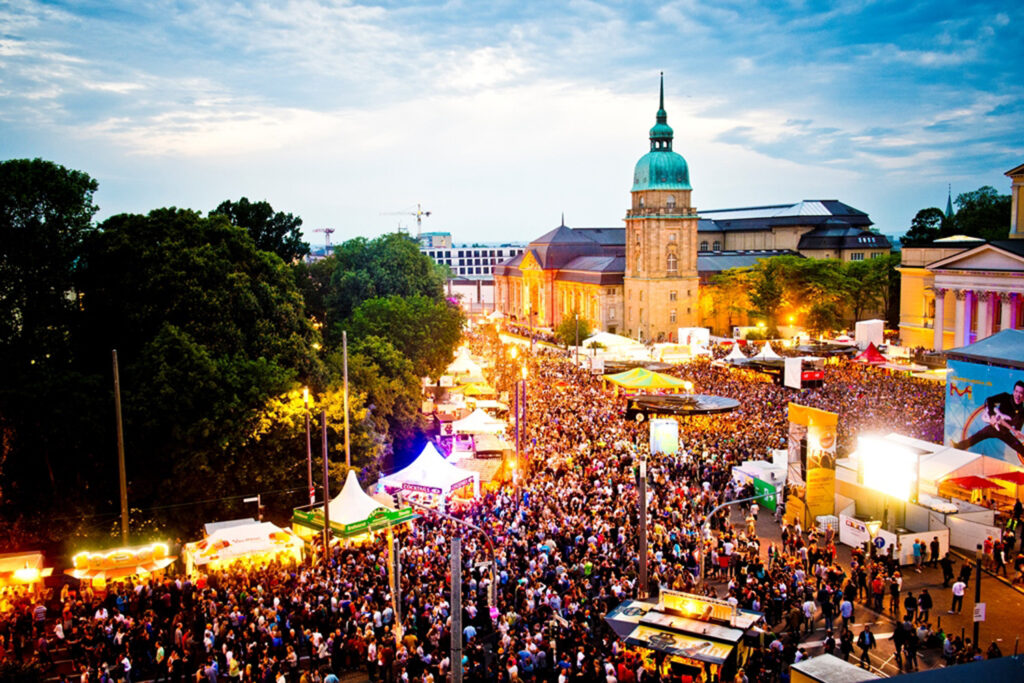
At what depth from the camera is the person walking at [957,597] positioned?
19.3m

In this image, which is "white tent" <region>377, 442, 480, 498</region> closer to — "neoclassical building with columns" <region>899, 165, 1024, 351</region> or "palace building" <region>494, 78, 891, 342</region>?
"neoclassical building with columns" <region>899, 165, 1024, 351</region>

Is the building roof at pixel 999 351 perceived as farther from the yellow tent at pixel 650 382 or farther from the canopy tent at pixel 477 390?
the canopy tent at pixel 477 390

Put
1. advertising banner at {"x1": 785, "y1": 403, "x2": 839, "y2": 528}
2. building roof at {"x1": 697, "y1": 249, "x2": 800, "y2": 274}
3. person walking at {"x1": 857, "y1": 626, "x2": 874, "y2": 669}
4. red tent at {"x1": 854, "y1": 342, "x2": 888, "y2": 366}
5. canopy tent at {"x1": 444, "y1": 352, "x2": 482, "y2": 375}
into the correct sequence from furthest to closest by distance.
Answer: building roof at {"x1": 697, "y1": 249, "x2": 800, "y2": 274}, canopy tent at {"x1": 444, "y1": 352, "x2": 482, "y2": 375}, red tent at {"x1": 854, "y1": 342, "x2": 888, "y2": 366}, advertising banner at {"x1": 785, "y1": 403, "x2": 839, "y2": 528}, person walking at {"x1": 857, "y1": 626, "x2": 874, "y2": 669}

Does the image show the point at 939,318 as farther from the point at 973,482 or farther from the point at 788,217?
the point at 788,217

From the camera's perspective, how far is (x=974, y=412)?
106ft

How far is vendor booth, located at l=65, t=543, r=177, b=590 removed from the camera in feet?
67.3

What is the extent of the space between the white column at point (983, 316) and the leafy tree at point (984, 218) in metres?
36.8

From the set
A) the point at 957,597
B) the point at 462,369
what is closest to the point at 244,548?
the point at 957,597

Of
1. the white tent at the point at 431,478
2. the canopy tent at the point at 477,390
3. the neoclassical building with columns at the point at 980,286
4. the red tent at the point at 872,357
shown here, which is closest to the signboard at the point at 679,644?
the white tent at the point at 431,478

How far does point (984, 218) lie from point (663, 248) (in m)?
42.2

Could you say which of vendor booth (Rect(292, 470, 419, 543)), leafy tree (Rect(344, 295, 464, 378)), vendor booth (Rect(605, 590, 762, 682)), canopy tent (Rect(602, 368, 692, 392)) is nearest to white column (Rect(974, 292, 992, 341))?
canopy tent (Rect(602, 368, 692, 392))

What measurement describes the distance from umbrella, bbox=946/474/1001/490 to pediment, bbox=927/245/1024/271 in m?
28.4

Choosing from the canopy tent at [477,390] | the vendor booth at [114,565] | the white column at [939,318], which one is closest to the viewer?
the vendor booth at [114,565]

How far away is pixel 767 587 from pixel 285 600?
11.4m
